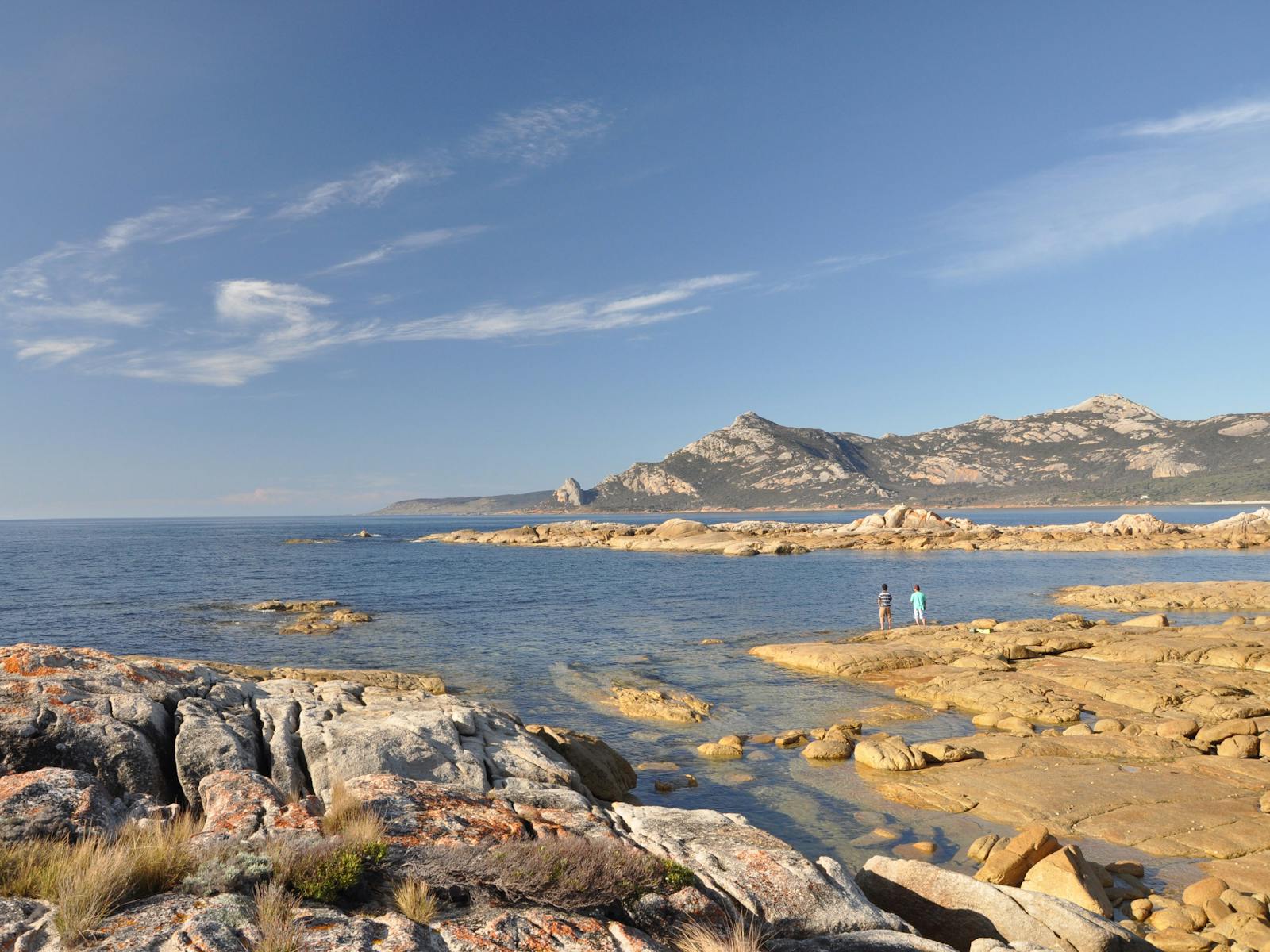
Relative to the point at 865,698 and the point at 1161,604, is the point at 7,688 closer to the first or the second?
the point at 865,698

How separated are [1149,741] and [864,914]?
14498 millimetres

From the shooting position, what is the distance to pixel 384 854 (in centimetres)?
718

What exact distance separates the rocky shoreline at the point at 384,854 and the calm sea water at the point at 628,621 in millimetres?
4257

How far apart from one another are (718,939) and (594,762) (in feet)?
29.6

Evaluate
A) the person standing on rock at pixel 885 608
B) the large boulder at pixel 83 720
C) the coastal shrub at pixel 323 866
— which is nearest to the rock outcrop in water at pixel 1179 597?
the person standing on rock at pixel 885 608

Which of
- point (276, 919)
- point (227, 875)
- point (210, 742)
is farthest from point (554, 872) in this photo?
point (210, 742)

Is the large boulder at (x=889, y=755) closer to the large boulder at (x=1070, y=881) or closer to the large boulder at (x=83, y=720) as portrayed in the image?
the large boulder at (x=1070, y=881)

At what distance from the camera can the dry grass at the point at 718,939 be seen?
650cm

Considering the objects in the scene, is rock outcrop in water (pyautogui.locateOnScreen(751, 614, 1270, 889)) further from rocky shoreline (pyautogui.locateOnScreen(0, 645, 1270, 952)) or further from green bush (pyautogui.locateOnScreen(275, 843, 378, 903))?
green bush (pyautogui.locateOnScreen(275, 843, 378, 903))

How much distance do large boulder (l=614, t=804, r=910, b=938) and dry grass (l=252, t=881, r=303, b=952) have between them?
3.98 meters

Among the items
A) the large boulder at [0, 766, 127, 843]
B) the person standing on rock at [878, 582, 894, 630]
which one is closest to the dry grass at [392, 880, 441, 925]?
the large boulder at [0, 766, 127, 843]

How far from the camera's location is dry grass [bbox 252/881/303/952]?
222 inches

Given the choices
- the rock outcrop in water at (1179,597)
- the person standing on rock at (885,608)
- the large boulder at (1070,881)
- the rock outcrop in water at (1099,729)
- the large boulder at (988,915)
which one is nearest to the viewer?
the large boulder at (988,915)

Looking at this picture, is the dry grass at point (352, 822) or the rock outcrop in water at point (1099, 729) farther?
the rock outcrop in water at point (1099, 729)
